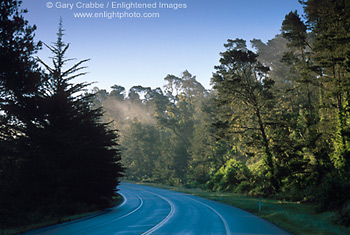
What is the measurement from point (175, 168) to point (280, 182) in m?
36.7

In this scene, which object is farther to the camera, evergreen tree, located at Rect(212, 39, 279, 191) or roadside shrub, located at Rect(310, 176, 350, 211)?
evergreen tree, located at Rect(212, 39, 279, 191)

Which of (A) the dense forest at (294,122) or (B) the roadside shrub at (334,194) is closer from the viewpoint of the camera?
(B) the roadside shrub at (334,194)

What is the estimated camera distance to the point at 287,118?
27719 mm

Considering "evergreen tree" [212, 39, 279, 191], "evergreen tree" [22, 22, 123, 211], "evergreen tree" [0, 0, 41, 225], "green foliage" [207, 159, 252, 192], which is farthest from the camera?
"green foliage" [207, 159, 252, 192]

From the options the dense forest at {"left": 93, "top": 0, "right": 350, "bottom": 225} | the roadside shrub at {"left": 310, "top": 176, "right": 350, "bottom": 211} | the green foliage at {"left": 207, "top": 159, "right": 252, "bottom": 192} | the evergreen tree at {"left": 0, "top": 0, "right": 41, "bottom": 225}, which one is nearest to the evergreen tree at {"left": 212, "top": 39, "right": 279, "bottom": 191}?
the dense forest at {"left": 93, "top": 0, "right": 350, "bottom": 225}

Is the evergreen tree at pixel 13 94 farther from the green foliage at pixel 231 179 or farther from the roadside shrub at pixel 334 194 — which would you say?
the green foliage at pixel 231 179

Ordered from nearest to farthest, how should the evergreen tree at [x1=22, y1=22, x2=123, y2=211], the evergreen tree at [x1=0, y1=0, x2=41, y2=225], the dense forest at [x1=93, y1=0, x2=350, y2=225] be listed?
1. the evergreen tree at [x1=0, y1=0, x2=41, y2=225]
2. the evergreen tree at [x1=22, y1=22, x2=123, y2=211]
3. the dense forest at [x1=93, y1=0, x2=350, y2=225]

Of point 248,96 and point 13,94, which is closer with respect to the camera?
point 13,94

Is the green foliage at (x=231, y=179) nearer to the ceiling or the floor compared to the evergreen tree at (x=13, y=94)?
nearer to the floor

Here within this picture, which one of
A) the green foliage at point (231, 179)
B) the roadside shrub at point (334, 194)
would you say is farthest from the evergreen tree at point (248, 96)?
the roadside shrub at point (334, 194)

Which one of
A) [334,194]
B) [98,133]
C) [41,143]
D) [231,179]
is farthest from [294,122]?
[41,143]

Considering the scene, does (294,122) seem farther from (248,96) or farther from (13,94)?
(13,94)

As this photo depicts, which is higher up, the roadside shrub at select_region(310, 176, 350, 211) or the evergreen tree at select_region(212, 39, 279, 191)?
the evergreen tree at select_region(212, 39, 279, 191)

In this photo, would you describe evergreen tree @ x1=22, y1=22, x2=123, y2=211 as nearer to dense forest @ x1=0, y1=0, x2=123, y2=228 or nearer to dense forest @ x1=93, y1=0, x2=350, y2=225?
dense forest @ x1=0, y1=0, x2=123, y2=228
